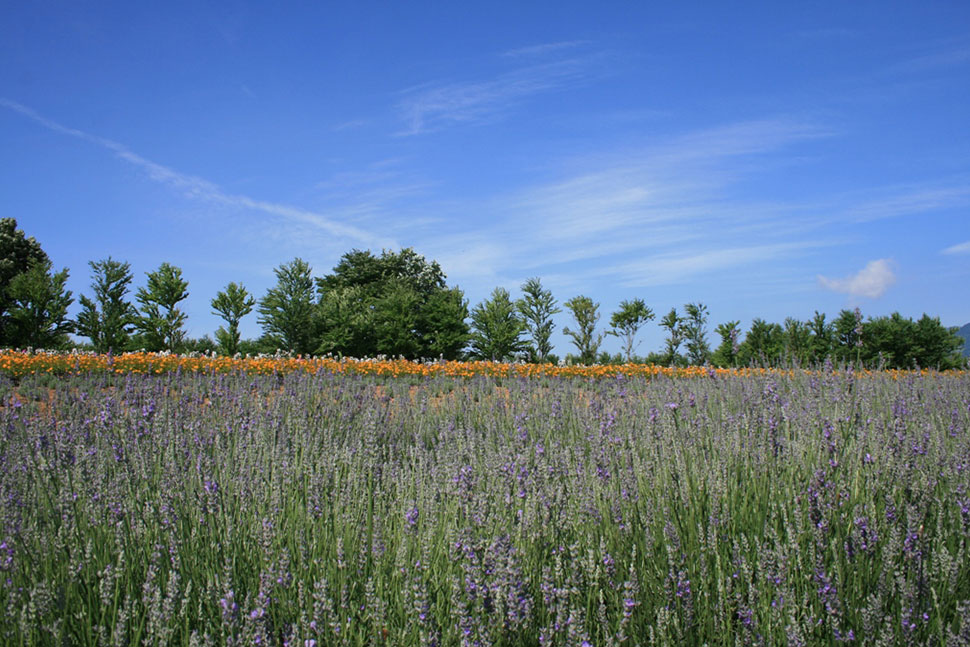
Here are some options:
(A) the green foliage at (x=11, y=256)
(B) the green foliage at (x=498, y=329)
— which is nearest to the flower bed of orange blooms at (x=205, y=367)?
(B) the green foliage at (x=498, y=329)

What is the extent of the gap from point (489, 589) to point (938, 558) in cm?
165

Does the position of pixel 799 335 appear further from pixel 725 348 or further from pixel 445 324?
pixel 445 324

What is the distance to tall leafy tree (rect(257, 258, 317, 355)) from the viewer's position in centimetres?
2523

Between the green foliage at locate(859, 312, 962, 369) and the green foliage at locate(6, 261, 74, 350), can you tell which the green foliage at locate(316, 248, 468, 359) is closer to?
the green foliage at locate(6, 261, 74, 350)

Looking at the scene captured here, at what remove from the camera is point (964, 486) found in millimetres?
2965

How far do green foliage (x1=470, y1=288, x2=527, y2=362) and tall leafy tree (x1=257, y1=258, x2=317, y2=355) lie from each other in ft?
23.0

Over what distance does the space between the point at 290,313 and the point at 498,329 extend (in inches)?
339

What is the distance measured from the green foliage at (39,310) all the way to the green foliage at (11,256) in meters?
1.90

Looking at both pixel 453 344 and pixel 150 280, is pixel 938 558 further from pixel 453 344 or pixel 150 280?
pixel 150 280

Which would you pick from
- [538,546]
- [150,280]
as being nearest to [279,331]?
[150,280]

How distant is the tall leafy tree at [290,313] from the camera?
25.2 metres

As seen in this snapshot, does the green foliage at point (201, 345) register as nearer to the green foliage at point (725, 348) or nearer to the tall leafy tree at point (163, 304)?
the tall leafy tree at point (163, 304)

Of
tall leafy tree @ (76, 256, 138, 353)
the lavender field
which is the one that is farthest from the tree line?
the lavender field

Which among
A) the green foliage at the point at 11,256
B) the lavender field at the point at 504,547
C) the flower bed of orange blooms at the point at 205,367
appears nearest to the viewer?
the lavender field at the point at 504,547
